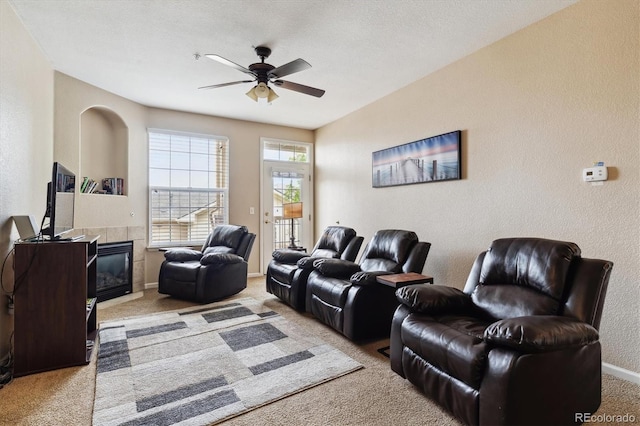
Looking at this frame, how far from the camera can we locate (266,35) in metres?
2.86

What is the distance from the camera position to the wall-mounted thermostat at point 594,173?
2.28 m

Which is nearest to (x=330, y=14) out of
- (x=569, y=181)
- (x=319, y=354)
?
(x=569, y=181)

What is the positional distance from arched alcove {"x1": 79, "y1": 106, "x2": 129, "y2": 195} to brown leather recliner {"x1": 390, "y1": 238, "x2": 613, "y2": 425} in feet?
13.9

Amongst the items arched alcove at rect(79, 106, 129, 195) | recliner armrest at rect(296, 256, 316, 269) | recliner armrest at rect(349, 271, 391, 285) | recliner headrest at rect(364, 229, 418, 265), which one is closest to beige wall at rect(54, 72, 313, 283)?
arched alcove at rect(79, 106, 129, 195)

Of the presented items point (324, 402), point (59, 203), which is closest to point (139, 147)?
point (59, 203)

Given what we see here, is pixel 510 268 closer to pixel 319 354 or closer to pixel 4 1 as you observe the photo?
pixel 319 354

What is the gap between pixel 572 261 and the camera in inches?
76.0

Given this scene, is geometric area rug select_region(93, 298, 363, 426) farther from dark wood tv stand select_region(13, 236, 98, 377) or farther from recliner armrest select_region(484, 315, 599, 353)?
recliner armrest select_region(484, 315, 599, 353)

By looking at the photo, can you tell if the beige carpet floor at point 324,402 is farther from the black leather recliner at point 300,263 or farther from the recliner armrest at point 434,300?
the black leather recliner at point 300,263

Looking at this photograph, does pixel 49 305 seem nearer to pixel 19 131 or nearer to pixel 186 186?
pixel 19 131

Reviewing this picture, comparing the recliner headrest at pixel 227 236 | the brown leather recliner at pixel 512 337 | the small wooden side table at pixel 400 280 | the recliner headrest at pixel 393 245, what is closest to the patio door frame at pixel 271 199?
the recliner headrest at pixel 227 236

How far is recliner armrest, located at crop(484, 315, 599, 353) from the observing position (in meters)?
1.46

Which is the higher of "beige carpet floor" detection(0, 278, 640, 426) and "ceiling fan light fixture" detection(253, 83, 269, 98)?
"ceiling fan light fixture" detection(253, 83, 269, 98)

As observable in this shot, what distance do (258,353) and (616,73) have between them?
3.26 meters
